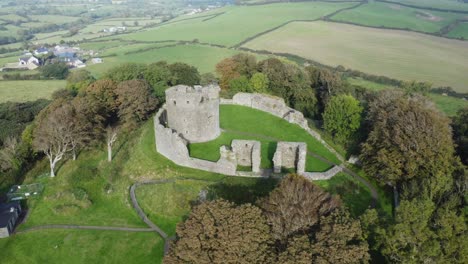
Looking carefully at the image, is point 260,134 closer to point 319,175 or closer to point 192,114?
point 192,114

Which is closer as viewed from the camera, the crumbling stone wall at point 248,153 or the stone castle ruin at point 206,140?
the crumbling stone wall at point 248,153

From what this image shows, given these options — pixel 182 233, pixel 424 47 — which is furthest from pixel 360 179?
pixel 424 47

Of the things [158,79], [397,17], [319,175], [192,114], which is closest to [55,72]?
[158,79]

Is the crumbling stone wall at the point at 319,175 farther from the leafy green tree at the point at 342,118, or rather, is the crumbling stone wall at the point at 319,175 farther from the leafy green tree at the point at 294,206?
the leafy green tree at the point at 342,118

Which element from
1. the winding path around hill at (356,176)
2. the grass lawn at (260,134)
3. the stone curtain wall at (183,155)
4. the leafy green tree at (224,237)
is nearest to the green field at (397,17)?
the grass lawn at (260,134)

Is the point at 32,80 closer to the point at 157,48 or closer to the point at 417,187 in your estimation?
the point at 157,48

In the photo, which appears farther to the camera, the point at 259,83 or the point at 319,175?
the point at 259,83

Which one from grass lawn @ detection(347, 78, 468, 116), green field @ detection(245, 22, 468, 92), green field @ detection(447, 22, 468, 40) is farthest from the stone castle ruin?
green field @ detection(447, 22, 468, 40)
